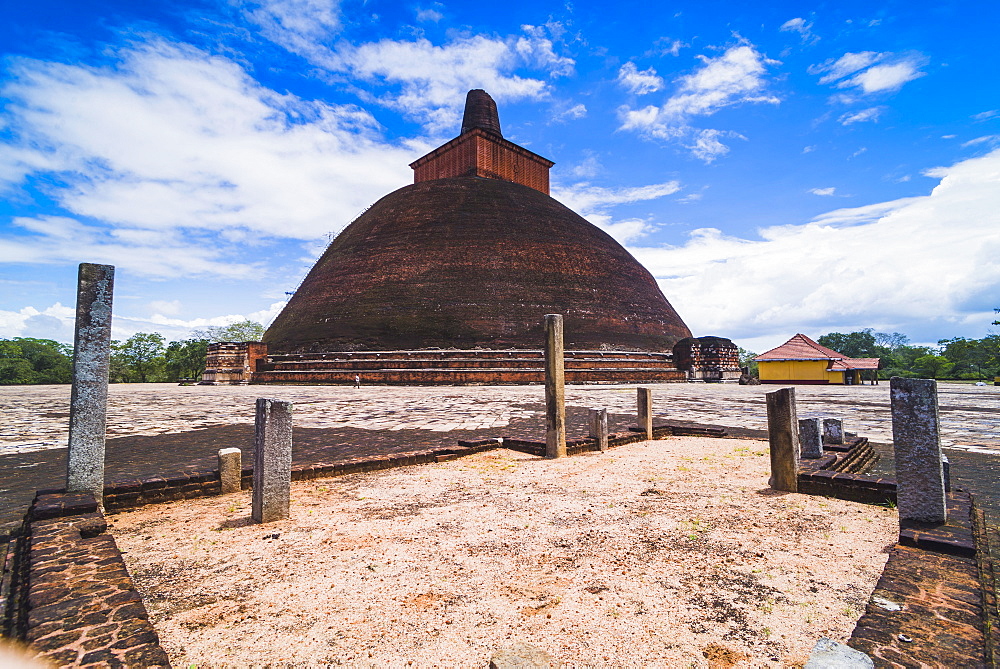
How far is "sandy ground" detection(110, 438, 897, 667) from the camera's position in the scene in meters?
1.83

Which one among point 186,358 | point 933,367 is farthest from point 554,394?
point 933,367

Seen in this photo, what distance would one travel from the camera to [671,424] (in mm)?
7461

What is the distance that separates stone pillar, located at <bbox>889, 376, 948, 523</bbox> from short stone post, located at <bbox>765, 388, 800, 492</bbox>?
1053 mm

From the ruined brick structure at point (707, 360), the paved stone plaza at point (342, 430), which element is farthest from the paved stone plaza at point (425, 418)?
the ruined brick structure at point (707, 360)

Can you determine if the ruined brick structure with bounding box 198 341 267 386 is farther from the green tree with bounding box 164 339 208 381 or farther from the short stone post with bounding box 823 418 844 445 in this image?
the short stone post with bounding box 823 418 844 445

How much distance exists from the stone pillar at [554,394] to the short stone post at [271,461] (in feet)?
9.42

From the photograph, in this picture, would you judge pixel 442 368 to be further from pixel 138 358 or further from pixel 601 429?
pixel 138 358

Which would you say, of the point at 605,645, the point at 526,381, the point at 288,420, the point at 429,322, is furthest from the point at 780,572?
the point at 429,322

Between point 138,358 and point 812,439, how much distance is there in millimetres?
48824

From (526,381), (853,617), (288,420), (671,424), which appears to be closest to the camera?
(853,617)

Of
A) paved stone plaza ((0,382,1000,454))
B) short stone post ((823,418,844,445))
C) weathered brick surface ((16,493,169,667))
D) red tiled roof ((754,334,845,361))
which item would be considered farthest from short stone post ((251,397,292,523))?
red tiled roof ((754,334,845,361))

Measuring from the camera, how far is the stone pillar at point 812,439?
195 inches

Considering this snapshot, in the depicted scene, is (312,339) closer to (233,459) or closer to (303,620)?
(233,459)

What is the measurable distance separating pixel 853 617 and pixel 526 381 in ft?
60.3
